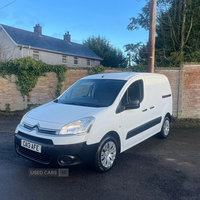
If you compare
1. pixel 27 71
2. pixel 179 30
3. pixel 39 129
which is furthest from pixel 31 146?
pixel 179 30

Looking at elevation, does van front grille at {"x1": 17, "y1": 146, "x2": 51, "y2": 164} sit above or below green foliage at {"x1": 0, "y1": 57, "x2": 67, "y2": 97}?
below

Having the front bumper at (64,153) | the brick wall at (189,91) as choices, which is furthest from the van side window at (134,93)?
the brick wall at (189,91)

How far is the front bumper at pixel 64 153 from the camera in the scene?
10.2ft

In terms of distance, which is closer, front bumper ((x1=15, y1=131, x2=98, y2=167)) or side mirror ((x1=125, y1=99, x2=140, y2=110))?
front bumper ((x1=15, y1=131, x2=98, y2=167))

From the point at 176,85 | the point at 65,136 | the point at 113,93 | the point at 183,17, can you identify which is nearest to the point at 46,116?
the point at 65,136

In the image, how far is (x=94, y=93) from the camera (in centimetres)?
436

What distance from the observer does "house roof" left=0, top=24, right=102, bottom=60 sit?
1979cm

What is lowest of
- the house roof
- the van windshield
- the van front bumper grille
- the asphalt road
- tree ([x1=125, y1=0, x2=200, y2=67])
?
the asphalt road

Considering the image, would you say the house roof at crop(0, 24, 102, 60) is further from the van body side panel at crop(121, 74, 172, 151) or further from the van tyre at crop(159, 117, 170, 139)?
the van tyre at crop(159, 117, 170, 139)

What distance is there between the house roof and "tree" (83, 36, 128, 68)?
14.5ft

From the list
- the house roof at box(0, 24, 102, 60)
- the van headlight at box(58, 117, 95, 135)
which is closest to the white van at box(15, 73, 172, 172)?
the van headlight at box(58, 117, 95, 135)

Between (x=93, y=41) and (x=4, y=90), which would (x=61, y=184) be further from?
(x=93, y=41)

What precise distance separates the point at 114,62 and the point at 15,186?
29850 mm

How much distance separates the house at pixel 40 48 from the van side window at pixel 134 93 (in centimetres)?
1458
